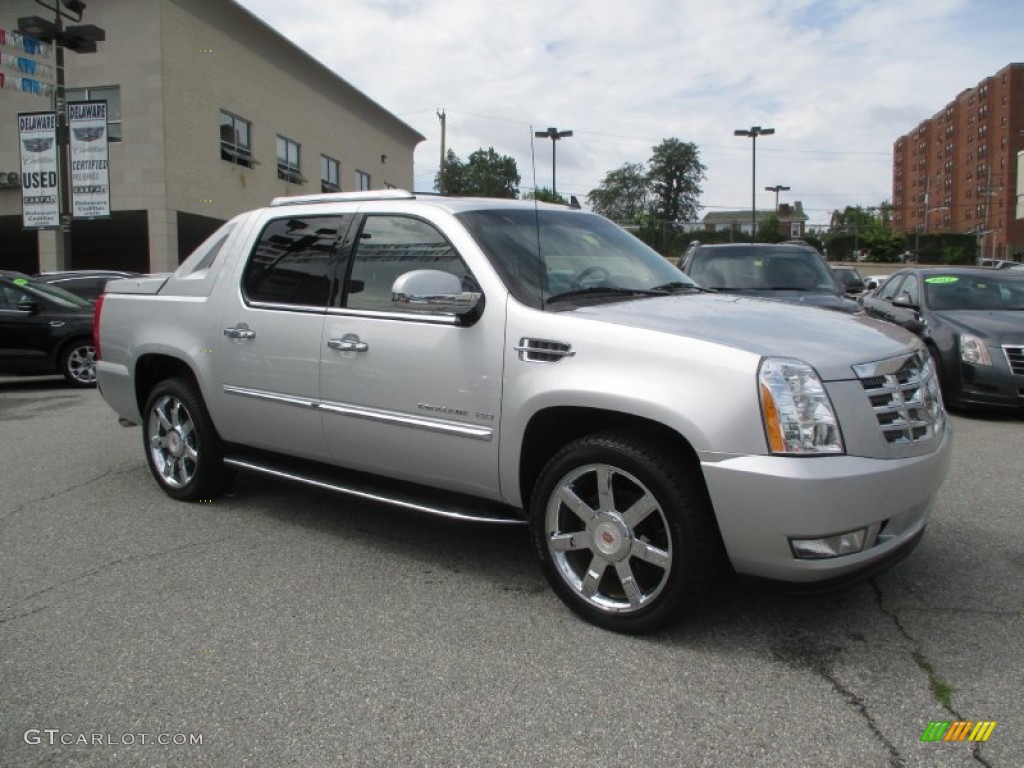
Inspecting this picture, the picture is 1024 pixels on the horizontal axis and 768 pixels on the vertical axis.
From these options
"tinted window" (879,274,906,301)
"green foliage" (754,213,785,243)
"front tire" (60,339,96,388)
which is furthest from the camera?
"green foliage" (754,213,785,243)

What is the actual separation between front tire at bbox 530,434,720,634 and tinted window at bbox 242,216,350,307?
5.78 ft

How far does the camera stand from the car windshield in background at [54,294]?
11.4 metres

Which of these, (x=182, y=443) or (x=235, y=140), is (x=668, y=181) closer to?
(x=235, y=140)

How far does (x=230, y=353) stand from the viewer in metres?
4.78

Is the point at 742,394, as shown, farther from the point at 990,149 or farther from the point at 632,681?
the point at 990,149

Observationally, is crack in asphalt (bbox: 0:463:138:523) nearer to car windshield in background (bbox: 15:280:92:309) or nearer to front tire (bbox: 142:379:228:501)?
front tire (bbox: 142:379:228:501)

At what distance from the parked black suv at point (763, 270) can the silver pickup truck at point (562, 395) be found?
202 inches

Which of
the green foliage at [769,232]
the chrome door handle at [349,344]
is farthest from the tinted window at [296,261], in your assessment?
the green foliage at [769,232]

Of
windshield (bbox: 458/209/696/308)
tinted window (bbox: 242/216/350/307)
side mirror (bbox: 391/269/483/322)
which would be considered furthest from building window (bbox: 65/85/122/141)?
side mirror (bbox: 391/269/483/322)

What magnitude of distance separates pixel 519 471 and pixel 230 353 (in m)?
2.12

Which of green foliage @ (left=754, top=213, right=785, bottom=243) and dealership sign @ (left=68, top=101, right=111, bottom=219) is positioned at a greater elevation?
green foliage @ (left=754, top=213, right=785, bottom=243)

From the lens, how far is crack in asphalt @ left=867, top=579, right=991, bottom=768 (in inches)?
98.3

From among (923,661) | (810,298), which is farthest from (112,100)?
(923,661)

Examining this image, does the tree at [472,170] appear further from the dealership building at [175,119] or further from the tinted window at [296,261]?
the tinted window at [296,261]
